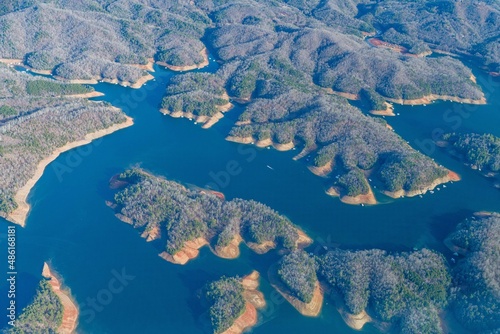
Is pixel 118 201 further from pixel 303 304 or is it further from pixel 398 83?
pixel 398 83

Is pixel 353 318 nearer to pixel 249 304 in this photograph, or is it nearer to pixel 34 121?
pixel 249 304

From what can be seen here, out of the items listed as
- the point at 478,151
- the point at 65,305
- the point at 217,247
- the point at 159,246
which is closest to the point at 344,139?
the point at 478,151

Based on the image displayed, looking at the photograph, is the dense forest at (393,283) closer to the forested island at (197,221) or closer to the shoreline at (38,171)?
the forested island at (197,221)

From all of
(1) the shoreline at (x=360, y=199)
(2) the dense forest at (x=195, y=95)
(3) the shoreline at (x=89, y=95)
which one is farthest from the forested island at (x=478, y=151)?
(3) the shoreline at (x=89, y=95)

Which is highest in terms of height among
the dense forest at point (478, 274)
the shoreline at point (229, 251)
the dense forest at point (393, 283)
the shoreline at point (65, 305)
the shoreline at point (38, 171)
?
the dense forest at point (478, 274)

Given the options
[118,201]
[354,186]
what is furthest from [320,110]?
[118,201]

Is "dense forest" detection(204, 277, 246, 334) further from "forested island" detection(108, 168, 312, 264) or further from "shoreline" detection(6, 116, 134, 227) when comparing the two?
"shoreline" detection(6, 116, 134, 227)
